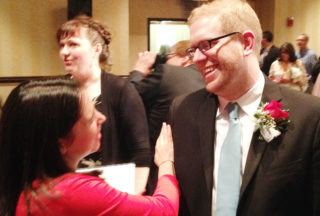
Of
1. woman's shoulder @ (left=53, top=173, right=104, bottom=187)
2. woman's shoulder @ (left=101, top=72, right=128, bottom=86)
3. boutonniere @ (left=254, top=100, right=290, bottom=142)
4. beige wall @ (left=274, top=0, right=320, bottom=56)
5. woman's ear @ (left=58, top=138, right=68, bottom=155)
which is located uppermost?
beige wall @ (left=274, top=0, right=320, bottom=56)

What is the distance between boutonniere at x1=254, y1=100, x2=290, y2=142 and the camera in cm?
133

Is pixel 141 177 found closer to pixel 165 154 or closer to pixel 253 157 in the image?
pixel 165 154

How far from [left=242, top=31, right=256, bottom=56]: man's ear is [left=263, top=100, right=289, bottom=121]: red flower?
0.22 meters

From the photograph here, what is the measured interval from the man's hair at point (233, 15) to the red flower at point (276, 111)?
254 mm

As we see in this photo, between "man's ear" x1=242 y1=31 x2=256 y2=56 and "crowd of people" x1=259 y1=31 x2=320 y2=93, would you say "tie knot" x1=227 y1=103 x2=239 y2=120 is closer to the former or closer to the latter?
"man's ear" x1=242 y1=31 x2=256 y2=56

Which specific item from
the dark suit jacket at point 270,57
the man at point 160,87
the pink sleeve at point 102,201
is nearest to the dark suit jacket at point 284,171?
the pink sleeve at point 102,201

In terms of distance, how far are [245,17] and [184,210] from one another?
0.82m

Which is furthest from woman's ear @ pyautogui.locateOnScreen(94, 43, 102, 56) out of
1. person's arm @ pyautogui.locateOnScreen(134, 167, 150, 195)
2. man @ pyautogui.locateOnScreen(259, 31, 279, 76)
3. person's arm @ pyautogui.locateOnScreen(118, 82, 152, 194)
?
man @ pyautogui.locateOnScreen(259, 31, 279, 76)

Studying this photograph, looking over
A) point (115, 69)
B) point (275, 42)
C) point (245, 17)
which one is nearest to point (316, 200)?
point (245, 17)

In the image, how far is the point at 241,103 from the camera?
4.84ft

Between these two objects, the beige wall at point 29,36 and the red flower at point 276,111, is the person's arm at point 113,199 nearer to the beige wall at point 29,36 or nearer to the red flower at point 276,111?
the red flower at point 276,111

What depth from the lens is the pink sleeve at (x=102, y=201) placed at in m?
1.14

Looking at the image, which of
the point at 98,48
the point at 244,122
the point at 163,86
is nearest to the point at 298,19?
the point at 163,86

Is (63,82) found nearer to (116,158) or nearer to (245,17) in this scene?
(245,17)
